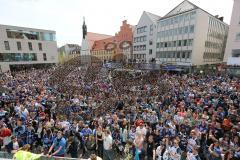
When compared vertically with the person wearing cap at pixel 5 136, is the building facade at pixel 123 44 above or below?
above

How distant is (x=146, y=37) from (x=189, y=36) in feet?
48.3

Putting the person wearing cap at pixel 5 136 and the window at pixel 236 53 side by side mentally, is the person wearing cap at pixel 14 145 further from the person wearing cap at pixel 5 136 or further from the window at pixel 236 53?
the window at pixel 236 53

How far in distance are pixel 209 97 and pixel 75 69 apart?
1931 centimetres

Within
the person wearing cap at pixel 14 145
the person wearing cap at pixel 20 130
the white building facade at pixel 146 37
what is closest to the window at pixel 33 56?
the white building facade at pixel 146 37

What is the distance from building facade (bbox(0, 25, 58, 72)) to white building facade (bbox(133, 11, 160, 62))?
77.8 feet

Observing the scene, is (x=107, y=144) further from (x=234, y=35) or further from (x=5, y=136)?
(x=234, y=35)

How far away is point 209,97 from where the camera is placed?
12.6 meters

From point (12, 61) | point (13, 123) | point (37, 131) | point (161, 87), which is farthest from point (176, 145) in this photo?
point (12, 61)

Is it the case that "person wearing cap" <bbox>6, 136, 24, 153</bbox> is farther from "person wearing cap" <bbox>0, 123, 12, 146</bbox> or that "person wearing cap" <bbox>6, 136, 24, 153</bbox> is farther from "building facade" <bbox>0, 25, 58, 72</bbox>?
"building facade" <bbox>0, 25, 58, 72</bbox>

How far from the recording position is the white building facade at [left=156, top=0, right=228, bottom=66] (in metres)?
32.3

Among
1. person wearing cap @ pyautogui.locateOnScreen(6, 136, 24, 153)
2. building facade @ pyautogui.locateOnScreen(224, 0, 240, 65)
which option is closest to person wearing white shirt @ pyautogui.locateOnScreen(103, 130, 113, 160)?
person wearing cap @ pyautogui.locateOnScreen(6, 136, 24, 153)

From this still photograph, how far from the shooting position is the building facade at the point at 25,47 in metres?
35.4

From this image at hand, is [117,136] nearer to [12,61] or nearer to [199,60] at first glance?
[199,60]

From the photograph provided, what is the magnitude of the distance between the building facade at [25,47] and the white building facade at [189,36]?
28.3 meters
